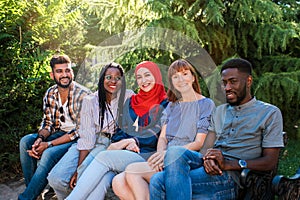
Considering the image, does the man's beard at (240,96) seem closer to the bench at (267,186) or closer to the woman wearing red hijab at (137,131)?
the bench at (267,186)

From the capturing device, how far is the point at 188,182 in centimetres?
227

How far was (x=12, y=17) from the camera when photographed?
447 centimetres

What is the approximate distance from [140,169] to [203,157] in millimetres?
477

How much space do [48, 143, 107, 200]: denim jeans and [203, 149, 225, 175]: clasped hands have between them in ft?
3.41

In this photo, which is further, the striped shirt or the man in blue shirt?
the striped shirt

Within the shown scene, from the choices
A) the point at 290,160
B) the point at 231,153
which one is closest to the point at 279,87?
the point at 290,160

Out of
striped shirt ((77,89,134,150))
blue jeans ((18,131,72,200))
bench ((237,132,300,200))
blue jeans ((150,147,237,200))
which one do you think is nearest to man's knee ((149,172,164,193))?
blue jeans ((150,147,237,200))

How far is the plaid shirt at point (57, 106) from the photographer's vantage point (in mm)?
3502

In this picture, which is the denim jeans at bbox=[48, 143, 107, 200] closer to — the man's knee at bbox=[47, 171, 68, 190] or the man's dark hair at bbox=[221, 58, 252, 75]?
the man's knee at bbox=[47, 171, 68, 190]

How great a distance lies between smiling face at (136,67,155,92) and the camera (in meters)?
3.03

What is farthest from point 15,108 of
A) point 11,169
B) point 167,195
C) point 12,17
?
point 167,195

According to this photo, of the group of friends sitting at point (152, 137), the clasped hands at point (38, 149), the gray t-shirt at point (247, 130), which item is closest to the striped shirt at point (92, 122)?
the group of friends sitting at point (152, 137)

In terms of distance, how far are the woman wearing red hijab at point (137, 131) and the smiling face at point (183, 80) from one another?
0.24m

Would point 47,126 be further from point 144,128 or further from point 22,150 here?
point 144,128
